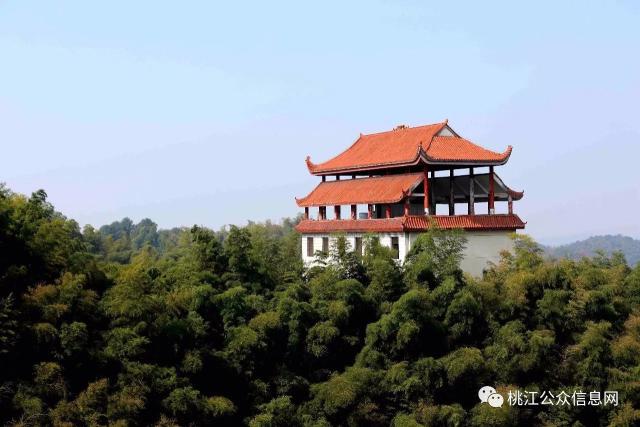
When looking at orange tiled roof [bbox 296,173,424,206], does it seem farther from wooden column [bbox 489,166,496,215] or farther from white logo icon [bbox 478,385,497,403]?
white logo icon [bbox 478,385,497,403]

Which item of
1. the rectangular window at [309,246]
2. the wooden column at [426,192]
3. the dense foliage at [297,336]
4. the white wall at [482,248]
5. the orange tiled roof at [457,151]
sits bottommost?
the dense foliage at [297,336]

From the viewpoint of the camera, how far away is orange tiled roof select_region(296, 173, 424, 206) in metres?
20.1

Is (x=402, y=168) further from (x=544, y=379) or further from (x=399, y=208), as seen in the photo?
(x=544, y=379)

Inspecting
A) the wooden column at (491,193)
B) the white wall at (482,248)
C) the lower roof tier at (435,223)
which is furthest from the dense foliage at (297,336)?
the wooden column at (491,193)

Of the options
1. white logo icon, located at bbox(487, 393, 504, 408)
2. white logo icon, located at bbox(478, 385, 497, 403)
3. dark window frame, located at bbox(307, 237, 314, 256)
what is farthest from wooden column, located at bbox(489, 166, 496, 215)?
white logo icon, located at bbox(487, 393, 504, 408)

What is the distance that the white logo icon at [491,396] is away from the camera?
1600 centimetres

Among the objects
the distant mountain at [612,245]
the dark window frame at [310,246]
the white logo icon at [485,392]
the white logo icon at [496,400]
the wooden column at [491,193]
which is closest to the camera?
the white logo icon at [496,400]

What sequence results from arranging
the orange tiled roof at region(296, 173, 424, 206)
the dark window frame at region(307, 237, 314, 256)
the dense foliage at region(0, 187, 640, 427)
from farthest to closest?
the dark window frame at region(307, 237, 314, 256) < the orange tiled roof at region(296, 173, 424, 206) < the dense foliage at region(0, 187, 640, 427)

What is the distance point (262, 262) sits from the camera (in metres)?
19.0

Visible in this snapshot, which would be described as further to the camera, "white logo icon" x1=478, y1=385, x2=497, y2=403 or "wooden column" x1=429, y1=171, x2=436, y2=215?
"wooden column" x1=429, y1=171, x2=436, y2=215

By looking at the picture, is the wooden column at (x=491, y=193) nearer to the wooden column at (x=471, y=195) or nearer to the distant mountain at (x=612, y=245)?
the wooden column at (x=471, y=195)

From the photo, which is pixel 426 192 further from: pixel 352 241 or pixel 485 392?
pixel 485 392
